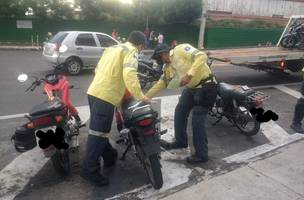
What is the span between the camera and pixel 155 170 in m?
4.53

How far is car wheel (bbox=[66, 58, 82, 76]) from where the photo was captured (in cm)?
1294

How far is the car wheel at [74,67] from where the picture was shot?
1294 centimetres

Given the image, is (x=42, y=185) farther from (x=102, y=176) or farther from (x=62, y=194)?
(x=102, y=176)

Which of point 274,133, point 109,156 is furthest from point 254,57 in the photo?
point 109,156

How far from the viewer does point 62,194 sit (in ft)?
14.9

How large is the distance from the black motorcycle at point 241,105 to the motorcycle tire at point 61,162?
125 inches

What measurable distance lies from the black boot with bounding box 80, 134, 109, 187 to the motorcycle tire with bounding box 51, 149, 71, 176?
0.28 meters

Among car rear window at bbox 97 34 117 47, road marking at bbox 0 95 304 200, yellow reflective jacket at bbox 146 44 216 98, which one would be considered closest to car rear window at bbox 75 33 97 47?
car rear window at bbox 97 34 117 47

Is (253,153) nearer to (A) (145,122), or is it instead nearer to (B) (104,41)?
(A) (145,122)

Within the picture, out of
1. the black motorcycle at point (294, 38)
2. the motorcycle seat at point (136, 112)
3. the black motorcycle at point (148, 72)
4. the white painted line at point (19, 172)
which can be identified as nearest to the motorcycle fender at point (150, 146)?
the motorcycle seat at point (136, 112)

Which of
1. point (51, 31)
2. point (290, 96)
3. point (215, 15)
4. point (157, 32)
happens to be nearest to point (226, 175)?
point (290, 96)

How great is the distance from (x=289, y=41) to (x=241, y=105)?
23.6ft

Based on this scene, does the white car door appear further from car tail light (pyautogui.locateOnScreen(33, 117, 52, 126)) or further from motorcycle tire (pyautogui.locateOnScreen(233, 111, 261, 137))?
car tail light (pyautogui.locateOnScreen(33, 117, 52, 126))

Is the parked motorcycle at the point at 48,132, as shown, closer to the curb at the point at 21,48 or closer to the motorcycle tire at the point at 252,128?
the motorcycle tire at the point at 252,128
